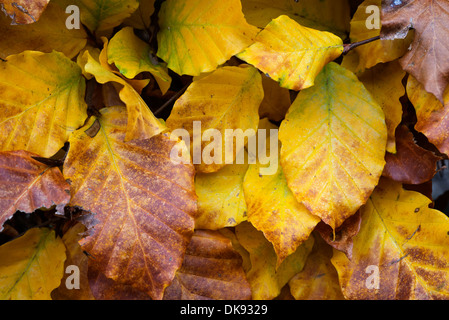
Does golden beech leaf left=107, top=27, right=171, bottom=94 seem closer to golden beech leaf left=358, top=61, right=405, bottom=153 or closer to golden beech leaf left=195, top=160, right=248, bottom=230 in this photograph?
golden beech leaf left=195, top=160, right=248, bottom=230

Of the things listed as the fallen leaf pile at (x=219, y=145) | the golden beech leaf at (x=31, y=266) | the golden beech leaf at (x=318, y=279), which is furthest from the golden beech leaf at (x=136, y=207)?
the golden beech leaf at (x=318, y=279)

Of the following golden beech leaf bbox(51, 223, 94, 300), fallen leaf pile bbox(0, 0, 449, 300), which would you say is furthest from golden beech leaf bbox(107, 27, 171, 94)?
golden beech leaf bbox(51, 223, 94, 300)

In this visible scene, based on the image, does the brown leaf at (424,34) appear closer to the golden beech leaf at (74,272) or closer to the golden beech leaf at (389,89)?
the golden beech leaf at (389,89)

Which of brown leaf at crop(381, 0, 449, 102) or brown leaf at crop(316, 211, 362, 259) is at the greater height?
brown leaf at crop(381, 0, 449, 102)

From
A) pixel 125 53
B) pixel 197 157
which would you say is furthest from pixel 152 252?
pixel 125 53

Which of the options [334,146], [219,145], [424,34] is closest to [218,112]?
[219,145]

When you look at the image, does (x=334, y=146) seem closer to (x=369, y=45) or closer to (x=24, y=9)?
(x=369, y=45)
